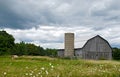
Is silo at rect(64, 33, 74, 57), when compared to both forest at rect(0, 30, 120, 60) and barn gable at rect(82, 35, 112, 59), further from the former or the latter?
forest at rect(0, 30, 120, 60)

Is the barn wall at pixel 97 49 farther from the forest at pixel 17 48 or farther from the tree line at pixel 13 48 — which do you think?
the tree line at pixel 13 48

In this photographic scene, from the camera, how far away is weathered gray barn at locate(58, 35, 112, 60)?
73.8 m

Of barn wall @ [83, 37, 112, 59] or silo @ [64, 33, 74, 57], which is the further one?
silo @ [64, 33, 74, 57]

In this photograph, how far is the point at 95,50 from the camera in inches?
2950

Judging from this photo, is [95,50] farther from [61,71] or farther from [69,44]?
[61,71]

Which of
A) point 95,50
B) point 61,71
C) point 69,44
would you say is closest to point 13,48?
point 69,44

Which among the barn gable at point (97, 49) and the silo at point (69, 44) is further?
the silo at point (69, 44)

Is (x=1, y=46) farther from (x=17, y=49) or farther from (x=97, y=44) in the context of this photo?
(x=97, y=44)

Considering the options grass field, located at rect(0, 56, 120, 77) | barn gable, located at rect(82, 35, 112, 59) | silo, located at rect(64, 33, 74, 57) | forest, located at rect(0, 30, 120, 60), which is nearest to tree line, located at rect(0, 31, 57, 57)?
forest, located at rect(0, 30, 120, 60)

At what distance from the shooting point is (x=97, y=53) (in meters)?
75.1

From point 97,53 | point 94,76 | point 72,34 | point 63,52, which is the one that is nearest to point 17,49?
point 63,52

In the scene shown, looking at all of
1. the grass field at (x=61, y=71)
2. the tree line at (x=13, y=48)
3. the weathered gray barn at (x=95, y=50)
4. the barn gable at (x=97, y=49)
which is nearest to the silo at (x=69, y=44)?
the weathered gray barn at (x=95, y=50)

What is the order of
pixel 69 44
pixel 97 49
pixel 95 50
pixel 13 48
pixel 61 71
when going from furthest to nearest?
pixel 13 48
pixel 69 44
pixel 97 49
pixel 95 50
pixel 61 71

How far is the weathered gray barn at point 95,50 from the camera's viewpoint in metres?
73.8
